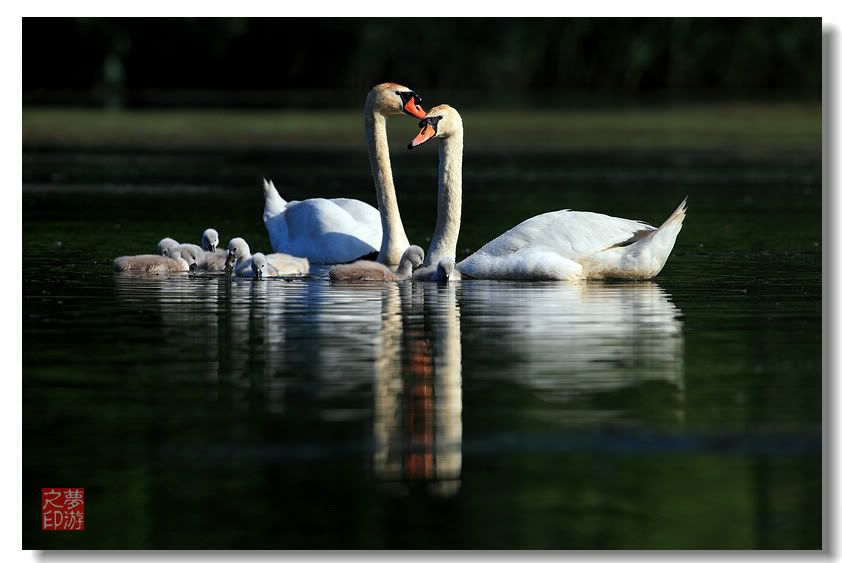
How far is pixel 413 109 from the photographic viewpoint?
50.4ft

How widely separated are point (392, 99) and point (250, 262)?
212 centimetres

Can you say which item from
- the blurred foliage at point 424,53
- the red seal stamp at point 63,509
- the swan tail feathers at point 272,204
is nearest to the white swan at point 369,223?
the swan tail feathers at point 272,204

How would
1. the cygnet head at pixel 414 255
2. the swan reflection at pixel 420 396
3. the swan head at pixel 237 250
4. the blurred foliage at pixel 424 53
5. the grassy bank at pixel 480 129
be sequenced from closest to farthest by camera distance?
the swan reflection at pixel 420 396
the cygnet head at pixel 414 255
the swan head at pixel 237 250
the grassy bank at pixel 480 129
the blurred foliage at pixel 424 53

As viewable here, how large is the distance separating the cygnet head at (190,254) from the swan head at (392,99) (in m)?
1.96

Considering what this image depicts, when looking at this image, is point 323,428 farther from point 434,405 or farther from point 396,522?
point 396,522

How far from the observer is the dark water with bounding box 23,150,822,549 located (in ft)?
24.3

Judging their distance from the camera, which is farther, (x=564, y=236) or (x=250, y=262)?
(x=250, y=262)

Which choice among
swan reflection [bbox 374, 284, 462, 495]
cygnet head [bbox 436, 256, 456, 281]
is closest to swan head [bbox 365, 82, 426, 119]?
cygnet head [bbox 436, 256, 456, 281]

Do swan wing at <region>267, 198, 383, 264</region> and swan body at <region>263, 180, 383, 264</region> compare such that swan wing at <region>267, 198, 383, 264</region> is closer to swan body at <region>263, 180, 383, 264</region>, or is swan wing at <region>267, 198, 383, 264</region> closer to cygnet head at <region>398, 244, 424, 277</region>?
swan body at <region>263, 180, 383, 264</region>

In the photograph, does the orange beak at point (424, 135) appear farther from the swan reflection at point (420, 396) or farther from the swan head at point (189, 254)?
the swan head at point (189, 254)

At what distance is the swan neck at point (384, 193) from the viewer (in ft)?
50.5

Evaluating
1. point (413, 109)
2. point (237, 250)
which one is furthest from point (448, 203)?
point (237, 250)

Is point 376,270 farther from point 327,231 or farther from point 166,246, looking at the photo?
point 166,246

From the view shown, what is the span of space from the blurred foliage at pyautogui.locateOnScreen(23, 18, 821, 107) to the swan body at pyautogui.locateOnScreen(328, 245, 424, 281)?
1738 centimetres
